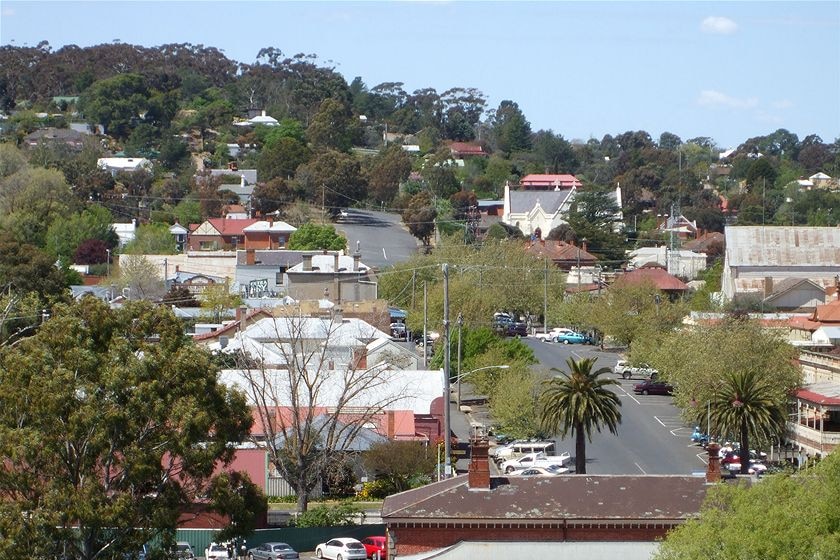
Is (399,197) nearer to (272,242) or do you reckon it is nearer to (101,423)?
(272,242)

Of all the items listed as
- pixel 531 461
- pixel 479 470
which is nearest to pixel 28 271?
pixel 531 461

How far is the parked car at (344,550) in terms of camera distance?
40.2 metres

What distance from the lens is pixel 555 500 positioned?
1374 inches

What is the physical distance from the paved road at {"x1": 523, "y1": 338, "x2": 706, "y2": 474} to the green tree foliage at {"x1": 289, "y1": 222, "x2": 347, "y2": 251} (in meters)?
48.4

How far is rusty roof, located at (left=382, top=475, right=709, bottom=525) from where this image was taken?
3438cm

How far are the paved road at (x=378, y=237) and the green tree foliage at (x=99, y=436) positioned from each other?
8290 cm

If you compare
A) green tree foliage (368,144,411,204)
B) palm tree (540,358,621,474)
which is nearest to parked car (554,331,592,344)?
palm tree (540,358,621,474)

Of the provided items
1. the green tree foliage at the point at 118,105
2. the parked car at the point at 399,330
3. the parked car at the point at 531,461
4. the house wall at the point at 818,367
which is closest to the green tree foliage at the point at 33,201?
the parked car at the point at 399,330

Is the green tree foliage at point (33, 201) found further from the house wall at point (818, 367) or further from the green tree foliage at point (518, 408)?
the house wall at point (818, 367)

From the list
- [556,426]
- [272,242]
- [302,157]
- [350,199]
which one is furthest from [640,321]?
[302,157]

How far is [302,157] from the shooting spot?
161 metres

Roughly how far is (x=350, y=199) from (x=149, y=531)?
116164 millimetres

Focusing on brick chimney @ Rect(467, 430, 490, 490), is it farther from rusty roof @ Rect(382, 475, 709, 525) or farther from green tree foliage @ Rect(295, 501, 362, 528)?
green tree foliage @ Rect(295, 501, 362, 528)

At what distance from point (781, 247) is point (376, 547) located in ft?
217
